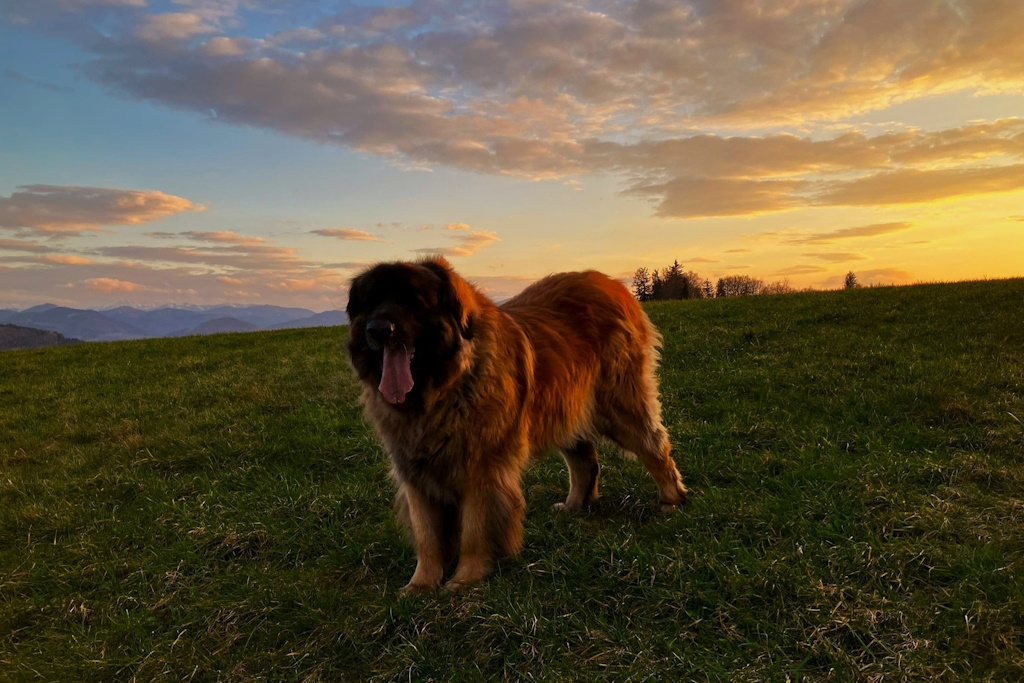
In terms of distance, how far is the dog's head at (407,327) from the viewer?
3.78m

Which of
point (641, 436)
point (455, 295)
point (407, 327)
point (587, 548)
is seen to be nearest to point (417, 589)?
point (587, 548)

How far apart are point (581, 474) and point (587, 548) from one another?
1071mm

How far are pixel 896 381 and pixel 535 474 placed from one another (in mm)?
4994

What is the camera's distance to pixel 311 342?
1514 cm

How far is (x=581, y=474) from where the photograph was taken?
5.34 m

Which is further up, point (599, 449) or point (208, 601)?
point (599, 449)

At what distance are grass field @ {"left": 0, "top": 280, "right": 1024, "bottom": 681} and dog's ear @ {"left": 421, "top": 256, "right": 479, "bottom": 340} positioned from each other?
167 centimetres

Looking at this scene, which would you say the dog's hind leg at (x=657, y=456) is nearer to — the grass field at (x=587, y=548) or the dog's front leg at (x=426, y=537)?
the grass field at (x=587, y=548)

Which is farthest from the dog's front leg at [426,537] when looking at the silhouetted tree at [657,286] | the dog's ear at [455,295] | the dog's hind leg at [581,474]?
the silhouetted tree at [657,286]

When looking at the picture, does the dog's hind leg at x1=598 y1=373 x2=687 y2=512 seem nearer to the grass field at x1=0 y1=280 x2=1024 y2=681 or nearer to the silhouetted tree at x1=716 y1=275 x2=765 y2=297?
the grass field at x1=0 y1=280 x2=1024 y2=681

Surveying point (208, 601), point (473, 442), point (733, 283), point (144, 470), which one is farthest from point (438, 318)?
point (733, 283)

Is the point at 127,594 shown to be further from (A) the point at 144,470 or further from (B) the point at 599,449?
(B) the point at 599,449

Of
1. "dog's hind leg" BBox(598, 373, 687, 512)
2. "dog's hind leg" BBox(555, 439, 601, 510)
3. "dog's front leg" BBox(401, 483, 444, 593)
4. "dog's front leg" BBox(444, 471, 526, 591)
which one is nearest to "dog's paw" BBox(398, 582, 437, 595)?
"dog's front leg" BBox(401, 483, 444, 593)

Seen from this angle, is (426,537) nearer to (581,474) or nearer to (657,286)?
(581,474)
